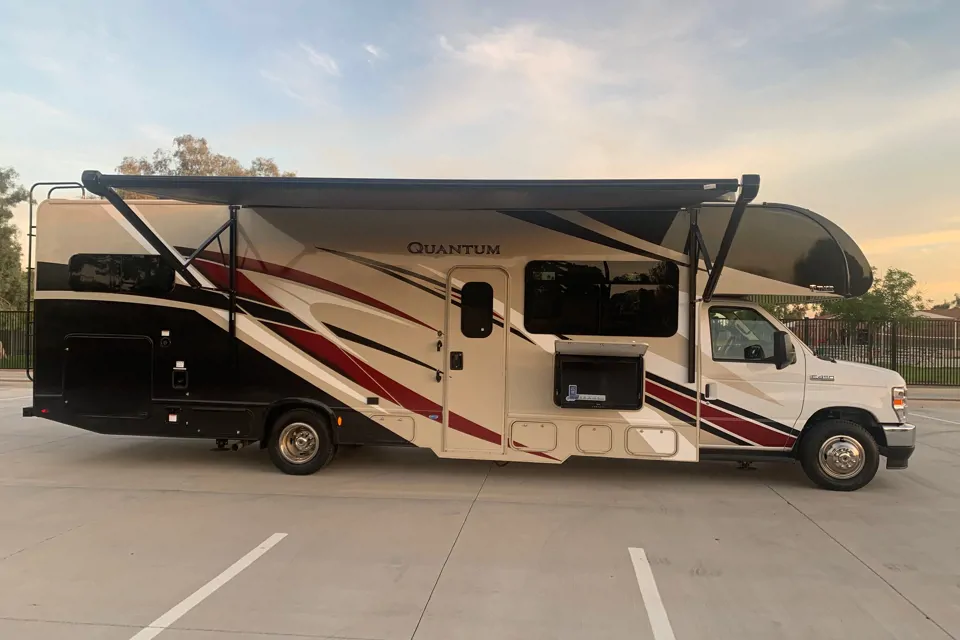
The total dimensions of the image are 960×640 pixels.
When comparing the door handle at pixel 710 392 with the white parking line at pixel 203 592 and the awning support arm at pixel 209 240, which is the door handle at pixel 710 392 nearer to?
the white parking line at pixel 203 592

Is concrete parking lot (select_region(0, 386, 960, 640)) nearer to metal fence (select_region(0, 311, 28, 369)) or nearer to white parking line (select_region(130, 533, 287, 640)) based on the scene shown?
white parking line (select_region(130, 533, 287, 640))

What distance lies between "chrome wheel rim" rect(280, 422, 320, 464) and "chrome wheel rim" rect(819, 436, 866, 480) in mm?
5508

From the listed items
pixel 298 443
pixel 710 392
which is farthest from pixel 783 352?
pixel 298 443

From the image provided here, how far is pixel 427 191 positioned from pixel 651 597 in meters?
3.81

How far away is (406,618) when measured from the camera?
12.0 ft

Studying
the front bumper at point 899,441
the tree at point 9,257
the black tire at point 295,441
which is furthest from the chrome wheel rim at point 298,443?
the tree at point 9,257

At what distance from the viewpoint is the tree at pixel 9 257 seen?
25027 millimetres

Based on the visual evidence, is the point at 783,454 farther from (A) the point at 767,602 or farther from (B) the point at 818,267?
(A) the point at 767,602

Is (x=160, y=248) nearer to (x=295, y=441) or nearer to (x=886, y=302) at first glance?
(x=295, y=441)

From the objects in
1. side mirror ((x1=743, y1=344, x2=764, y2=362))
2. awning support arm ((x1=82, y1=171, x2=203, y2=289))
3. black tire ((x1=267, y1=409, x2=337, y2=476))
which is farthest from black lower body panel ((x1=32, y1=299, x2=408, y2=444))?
side mirror ((x1=743, y1=344, x2=764, y2=362))

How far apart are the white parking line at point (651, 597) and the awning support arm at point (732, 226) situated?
2.77 metres

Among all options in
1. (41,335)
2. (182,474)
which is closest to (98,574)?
(182,474)

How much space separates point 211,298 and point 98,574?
3.22 metres

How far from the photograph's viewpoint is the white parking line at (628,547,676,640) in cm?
355
